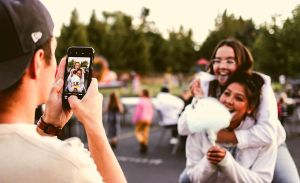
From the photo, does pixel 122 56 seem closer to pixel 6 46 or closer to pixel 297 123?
pixel 297 123

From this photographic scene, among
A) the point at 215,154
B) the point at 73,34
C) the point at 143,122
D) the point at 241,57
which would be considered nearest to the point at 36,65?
the point at 215,154

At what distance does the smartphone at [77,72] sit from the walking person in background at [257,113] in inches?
39.3

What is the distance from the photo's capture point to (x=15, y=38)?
975 mm

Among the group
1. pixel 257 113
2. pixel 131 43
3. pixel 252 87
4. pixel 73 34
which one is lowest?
pixel 131 43

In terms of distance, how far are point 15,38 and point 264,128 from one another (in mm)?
1512

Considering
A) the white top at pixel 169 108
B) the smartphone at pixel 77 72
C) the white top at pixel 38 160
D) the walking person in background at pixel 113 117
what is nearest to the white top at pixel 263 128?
the smartphone at pixel 77 72

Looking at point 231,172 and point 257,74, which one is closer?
point 231,172

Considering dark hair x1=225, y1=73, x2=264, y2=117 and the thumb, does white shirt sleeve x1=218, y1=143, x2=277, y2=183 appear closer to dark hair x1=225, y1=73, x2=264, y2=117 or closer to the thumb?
dark hair x1=225, y1=73, x2=264, y2=117

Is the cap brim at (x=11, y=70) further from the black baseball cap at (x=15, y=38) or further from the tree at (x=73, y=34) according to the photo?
the tree at (x=73, y=34)

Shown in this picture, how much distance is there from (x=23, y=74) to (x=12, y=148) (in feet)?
0.63

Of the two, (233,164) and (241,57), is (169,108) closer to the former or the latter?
(241,57)

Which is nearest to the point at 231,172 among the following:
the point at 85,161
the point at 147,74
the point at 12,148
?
the point at 85,161

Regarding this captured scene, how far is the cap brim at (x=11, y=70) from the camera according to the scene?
98 centimetres

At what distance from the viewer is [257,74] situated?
232 cm
